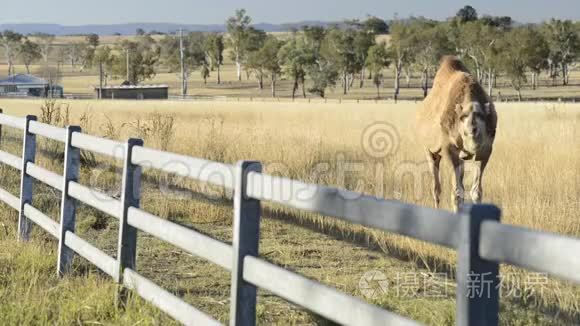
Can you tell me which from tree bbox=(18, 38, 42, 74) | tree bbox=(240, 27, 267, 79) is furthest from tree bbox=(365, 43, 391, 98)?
tree bbox=(18, 38, 42, 74)

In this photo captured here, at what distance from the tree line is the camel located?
71.4m

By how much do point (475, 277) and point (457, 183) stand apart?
750cm

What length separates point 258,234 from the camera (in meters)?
4.41

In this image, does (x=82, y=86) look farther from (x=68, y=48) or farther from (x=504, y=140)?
(x=504, y=140)

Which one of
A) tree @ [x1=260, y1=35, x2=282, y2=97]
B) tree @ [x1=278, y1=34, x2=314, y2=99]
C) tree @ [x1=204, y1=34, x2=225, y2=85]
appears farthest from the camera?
tree @ [x1=204, y1=34, x2=225, y2=85]

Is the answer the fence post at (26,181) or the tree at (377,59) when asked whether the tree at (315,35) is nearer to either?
the tree at (377,59)

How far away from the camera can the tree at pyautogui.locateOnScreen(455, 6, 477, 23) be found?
106 metres

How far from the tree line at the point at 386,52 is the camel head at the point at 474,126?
72.6 meters

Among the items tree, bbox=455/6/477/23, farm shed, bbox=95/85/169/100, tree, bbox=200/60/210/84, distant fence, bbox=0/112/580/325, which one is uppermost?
tree, bbox=455/6/477/23

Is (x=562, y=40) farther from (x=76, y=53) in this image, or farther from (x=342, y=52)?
(x=76, y=53)

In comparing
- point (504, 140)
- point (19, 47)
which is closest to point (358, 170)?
point (504, 140)

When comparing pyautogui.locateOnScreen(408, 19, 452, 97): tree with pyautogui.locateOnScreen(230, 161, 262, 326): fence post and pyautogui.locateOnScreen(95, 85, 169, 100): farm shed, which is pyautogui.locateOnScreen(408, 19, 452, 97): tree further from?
pyautogui.locateOnScreen(230, 161, 262, 326): fence post

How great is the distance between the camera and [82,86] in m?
132

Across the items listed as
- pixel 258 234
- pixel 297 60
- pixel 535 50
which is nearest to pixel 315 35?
pixel 297 60
